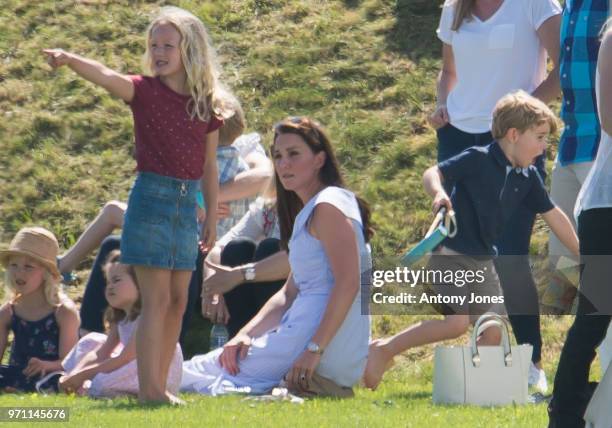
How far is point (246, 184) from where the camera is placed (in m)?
8.80

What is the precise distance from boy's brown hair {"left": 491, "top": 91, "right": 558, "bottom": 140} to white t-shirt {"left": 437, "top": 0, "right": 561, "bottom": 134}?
1.92ft

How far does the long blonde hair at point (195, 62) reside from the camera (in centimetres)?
648

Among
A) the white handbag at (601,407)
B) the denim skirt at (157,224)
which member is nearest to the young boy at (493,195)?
the denim skirt at (157,224)

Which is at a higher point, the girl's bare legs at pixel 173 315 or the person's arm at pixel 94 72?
the person's arm at pixel 94 72

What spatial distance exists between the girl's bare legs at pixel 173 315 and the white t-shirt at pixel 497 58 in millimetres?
1966

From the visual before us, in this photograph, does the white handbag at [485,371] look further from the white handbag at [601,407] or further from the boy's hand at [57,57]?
the boy's hand at [57,57]

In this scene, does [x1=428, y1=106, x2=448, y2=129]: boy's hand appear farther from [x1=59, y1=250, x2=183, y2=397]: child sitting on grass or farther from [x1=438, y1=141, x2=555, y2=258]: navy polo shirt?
[x1=59, y1=250, x2=183, y2=397]: child sitting on grass

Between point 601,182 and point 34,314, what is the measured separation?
382 centimetres

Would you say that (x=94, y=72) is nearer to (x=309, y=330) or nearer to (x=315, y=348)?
(x=315, y=348)

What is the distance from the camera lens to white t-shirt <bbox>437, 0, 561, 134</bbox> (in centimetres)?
776

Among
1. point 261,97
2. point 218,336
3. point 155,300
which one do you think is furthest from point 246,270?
point 261,97

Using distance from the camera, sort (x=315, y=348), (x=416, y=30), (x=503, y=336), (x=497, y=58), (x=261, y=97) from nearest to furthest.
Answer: (x=503, y=336), (x=315, y=348), (x=497, y=58), (x=261, y=97), (x=416, y=30)

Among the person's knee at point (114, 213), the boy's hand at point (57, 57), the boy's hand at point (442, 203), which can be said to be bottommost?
the person's knee at point (114, 213)

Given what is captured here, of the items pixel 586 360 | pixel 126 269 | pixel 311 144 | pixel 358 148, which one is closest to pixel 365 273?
pixel 311 144
